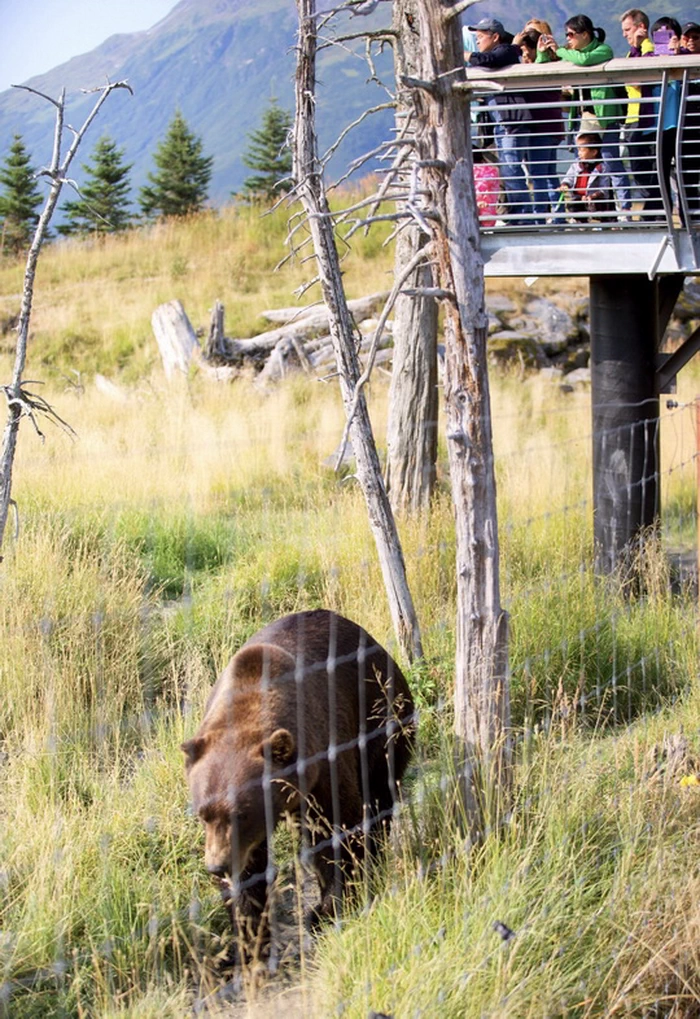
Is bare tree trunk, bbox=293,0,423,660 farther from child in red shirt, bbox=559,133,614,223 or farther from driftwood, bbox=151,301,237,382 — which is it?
driftwood, bbox=151,301,237,382

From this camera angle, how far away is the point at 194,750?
3.54m

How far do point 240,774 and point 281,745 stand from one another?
0.48 ft

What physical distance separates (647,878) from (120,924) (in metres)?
1.62

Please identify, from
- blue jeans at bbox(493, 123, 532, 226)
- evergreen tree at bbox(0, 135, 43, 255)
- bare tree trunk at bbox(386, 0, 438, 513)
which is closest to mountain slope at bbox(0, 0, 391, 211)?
evergreen tree at bbox(0, 135, 43, 255)

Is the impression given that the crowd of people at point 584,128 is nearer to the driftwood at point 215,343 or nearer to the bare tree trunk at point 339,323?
the bare tree trunk at point 339,323

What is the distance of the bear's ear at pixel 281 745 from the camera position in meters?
3.49

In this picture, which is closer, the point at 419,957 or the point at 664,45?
the point at 419,957

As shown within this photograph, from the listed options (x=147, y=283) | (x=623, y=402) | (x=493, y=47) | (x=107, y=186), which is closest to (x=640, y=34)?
(x=493, y=47)

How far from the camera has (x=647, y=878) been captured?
3.62m

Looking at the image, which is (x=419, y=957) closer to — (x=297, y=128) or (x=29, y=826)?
(x=29, y=826)

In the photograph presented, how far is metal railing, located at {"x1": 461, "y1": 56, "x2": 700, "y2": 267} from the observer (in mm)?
6965

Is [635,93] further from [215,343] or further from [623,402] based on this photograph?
[215,343]

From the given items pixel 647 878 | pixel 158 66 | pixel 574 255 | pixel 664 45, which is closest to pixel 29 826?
pixel 647 878

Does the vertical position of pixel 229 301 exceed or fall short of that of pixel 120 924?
it exceeds it
